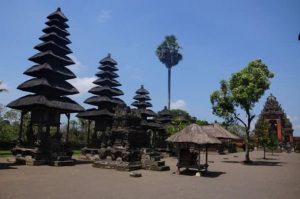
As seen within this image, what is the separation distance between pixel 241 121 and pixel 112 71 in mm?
19294

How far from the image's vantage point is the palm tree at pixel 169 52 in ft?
221

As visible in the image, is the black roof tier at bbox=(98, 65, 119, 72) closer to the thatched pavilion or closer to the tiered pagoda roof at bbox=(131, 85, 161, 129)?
the tiered pagoda roof at bbox=(131, 85, 161, 129)

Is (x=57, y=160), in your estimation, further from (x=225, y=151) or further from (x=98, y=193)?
(x=225, y=151)

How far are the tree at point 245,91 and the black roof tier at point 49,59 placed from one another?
54.1 feet

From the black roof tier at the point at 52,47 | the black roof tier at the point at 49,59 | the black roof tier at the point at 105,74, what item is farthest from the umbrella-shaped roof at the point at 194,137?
the black roof tier at the point at 105,74

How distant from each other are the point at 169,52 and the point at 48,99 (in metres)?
47.8

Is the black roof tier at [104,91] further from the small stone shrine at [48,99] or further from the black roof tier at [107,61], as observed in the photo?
the small stone shrine at [48,99]

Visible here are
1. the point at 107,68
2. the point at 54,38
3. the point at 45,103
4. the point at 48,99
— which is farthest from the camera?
the point at 107,68

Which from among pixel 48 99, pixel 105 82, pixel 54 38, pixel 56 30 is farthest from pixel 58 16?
pixel 105 82

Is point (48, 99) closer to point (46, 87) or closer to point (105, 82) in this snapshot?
point (46, 87)

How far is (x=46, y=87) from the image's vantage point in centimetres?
2397

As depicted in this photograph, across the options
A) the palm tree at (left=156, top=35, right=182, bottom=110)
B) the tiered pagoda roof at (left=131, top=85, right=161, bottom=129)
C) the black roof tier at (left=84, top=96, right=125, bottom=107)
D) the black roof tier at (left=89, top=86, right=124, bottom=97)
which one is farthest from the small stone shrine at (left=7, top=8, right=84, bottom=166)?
the palm tree at (left=156, top=35, right=182, bottom=110)

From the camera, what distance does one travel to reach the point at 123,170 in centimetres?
1856

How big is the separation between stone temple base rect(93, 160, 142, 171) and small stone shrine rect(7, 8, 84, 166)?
3.04m
